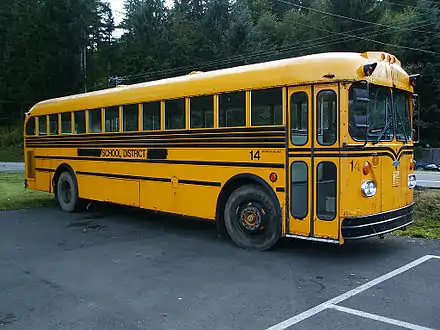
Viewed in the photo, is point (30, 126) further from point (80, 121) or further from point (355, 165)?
point (355, 165)

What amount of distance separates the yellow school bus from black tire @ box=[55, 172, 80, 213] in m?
2.57

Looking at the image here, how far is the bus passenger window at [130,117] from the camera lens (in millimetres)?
9703

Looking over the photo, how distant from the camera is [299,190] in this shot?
6.94m

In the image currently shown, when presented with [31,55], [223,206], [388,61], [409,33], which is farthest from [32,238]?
[31,55]

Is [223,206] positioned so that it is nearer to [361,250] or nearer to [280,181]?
[280,181]

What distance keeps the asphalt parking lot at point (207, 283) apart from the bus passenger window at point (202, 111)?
2019 mm

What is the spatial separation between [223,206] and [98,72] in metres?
46.7

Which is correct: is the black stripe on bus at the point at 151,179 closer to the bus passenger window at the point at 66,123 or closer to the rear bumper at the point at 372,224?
the bus passenger window at the point at 66,123

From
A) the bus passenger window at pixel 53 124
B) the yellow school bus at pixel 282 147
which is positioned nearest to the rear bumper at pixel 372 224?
the yellow school bus at pixel 282 147

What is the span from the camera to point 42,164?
1308cm

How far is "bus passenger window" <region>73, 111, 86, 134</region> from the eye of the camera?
1134cm

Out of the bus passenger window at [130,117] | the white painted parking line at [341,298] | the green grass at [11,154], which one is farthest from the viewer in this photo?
the green grass at [11,154]

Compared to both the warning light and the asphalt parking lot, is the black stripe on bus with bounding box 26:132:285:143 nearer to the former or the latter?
the warning light

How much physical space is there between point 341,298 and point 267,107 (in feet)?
10.0
